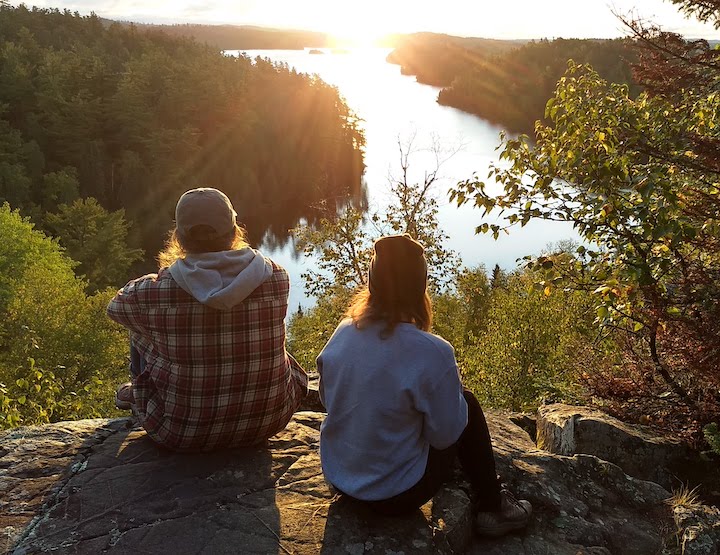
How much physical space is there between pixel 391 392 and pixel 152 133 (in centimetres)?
5206

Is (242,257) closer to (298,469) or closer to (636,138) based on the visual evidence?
(298,469)

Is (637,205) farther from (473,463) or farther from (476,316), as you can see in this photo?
(476,316)

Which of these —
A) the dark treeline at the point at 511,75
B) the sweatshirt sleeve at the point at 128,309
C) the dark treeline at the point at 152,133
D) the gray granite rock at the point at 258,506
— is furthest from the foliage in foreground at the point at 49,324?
the dark treeline at the point at 511,75

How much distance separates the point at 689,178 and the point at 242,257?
133 inches

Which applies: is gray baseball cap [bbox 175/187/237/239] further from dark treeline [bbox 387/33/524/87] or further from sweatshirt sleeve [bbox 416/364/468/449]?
dark treeline [bbox 387/33/524/87]

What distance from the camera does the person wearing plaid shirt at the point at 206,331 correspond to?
113 inches

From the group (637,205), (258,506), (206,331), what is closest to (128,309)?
(206,331)

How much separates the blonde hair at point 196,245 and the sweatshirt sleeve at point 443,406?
1.34 metres

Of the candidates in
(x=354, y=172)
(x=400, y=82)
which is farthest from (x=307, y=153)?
(x=400, y=82)

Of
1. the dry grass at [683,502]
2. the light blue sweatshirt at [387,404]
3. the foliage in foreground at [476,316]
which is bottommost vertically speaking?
the foliage in foreground at [476,316]

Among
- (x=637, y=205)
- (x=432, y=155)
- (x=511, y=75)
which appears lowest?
(x=432, y=155)

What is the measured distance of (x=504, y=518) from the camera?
2.81 meters

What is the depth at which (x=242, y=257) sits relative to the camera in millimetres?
2932

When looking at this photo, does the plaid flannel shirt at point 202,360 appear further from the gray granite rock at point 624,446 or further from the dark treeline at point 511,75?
the dark treeline at point 511,75
